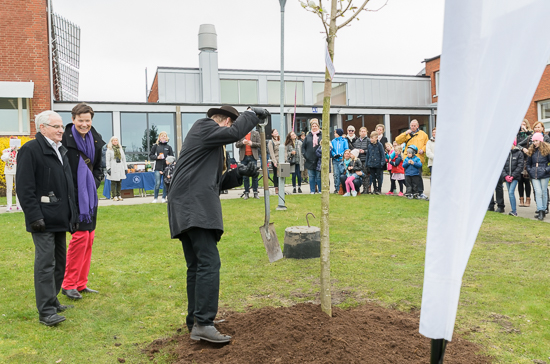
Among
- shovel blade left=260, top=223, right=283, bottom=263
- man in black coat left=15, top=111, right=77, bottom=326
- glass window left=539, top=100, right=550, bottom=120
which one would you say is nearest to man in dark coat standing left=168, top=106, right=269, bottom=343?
shovel blade left=260, top=223, right=283, bottom=263

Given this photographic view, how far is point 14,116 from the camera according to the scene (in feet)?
67.6

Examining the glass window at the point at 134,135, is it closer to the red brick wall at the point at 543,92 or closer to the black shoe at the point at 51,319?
the black shoe at the point at 51,319

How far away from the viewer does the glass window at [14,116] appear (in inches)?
805

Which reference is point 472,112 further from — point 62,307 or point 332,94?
point 332,94

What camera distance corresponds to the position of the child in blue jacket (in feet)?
42.2

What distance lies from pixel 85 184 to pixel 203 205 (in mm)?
2032

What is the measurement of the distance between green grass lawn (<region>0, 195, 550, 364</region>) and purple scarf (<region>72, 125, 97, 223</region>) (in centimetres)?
102

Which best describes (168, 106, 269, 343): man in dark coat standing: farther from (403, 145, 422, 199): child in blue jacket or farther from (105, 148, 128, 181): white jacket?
(105, 148, 128, 181): white jacket

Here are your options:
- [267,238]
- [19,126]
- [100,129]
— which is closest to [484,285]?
[267,238]

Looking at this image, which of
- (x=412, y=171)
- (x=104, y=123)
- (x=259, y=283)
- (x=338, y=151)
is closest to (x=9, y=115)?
(x=104, y=123)

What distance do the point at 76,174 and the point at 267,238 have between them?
227cm

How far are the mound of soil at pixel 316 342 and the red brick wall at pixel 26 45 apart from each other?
1962 centimetres

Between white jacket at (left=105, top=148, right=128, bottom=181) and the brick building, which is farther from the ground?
the brick building

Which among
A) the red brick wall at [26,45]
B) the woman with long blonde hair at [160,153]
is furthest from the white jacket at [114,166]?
the red brick wall at [26,45]
